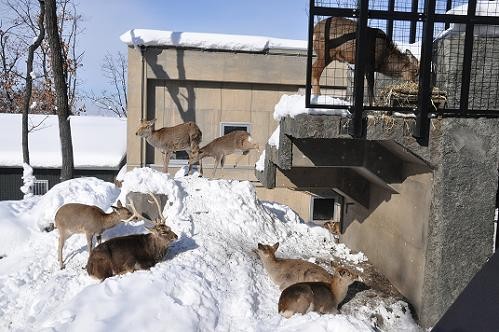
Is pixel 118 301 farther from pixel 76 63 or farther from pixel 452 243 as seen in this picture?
pixel 76 63

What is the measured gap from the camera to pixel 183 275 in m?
6.72

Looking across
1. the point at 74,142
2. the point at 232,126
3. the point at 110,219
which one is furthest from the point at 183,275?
the point at 74,142

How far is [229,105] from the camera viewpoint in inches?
613

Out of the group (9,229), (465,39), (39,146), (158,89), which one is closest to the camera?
(465,39)

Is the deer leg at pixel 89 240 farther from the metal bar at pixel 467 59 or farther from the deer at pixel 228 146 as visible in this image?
the metal bar at pixel 467 59

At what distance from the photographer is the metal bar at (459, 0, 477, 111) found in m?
5.62

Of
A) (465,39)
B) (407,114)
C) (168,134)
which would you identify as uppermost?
(465,39)

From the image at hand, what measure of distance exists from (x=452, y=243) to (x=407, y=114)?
162 cm

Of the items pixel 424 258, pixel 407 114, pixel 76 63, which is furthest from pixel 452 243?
pixel 76 63

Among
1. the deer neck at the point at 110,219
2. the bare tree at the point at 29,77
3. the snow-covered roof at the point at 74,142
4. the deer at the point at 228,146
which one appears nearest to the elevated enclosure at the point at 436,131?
the deer neck at the point at 110,219

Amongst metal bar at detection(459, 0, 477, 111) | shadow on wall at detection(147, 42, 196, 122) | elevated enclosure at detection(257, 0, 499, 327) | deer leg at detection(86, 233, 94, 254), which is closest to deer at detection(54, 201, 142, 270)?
deer leg at detection(86, 233, 94, 254)

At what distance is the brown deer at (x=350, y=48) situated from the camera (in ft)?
20.3

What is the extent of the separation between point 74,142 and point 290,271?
16.1 metres

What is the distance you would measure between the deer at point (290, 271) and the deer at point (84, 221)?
7.35 feet
